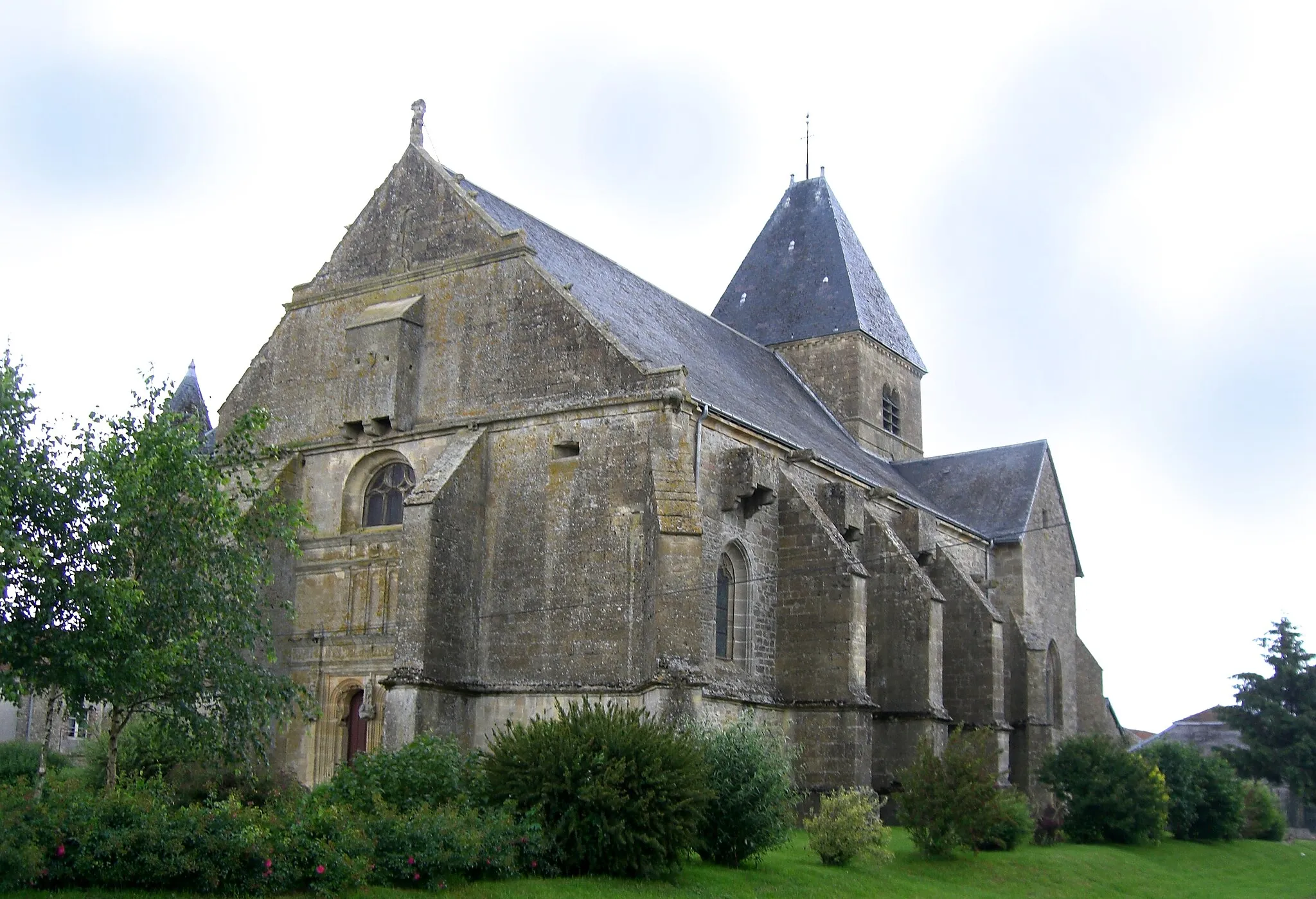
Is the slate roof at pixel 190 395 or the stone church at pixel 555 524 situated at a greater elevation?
the slate roof at pixel 190 395

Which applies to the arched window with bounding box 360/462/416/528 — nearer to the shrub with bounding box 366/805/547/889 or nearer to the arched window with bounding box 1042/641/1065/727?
the shrub with bounding box 366/805/547/889

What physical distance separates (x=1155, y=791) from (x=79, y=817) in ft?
76.8

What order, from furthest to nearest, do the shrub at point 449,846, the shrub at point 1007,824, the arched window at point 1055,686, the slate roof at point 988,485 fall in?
1. the arched window at point 1055,686
2. the slate roof at point 988,485
3. the shrub at point 1007,824
4. the shrub at point 449,846

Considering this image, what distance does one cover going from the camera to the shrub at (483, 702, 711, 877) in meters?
16.4

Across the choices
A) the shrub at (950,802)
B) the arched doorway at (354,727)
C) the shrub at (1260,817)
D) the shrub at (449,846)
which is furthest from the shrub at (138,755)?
the shrub at (1260,817)

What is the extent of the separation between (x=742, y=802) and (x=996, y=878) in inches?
243

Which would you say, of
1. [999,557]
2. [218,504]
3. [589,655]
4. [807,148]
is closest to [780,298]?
[807,148]

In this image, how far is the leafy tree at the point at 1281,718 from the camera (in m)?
40.9

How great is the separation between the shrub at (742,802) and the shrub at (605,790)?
1.32 metres

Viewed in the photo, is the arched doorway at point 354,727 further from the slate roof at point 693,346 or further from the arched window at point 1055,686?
the arched window at point 1055,686

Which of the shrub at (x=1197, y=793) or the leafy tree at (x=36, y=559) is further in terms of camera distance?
the shrub at (x=1197, y=793)

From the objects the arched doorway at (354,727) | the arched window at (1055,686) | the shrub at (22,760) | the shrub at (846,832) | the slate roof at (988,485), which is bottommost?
the shrub at (846,832)

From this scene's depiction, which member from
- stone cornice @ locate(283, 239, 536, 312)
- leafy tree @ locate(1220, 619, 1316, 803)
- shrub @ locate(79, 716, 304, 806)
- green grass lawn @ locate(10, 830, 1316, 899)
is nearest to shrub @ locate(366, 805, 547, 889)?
green grass lawn @ locate(10, 830, 1316, 899)

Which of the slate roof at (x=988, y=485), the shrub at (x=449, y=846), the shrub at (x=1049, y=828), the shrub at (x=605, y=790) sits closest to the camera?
the shrub at (x=449, y=846)
